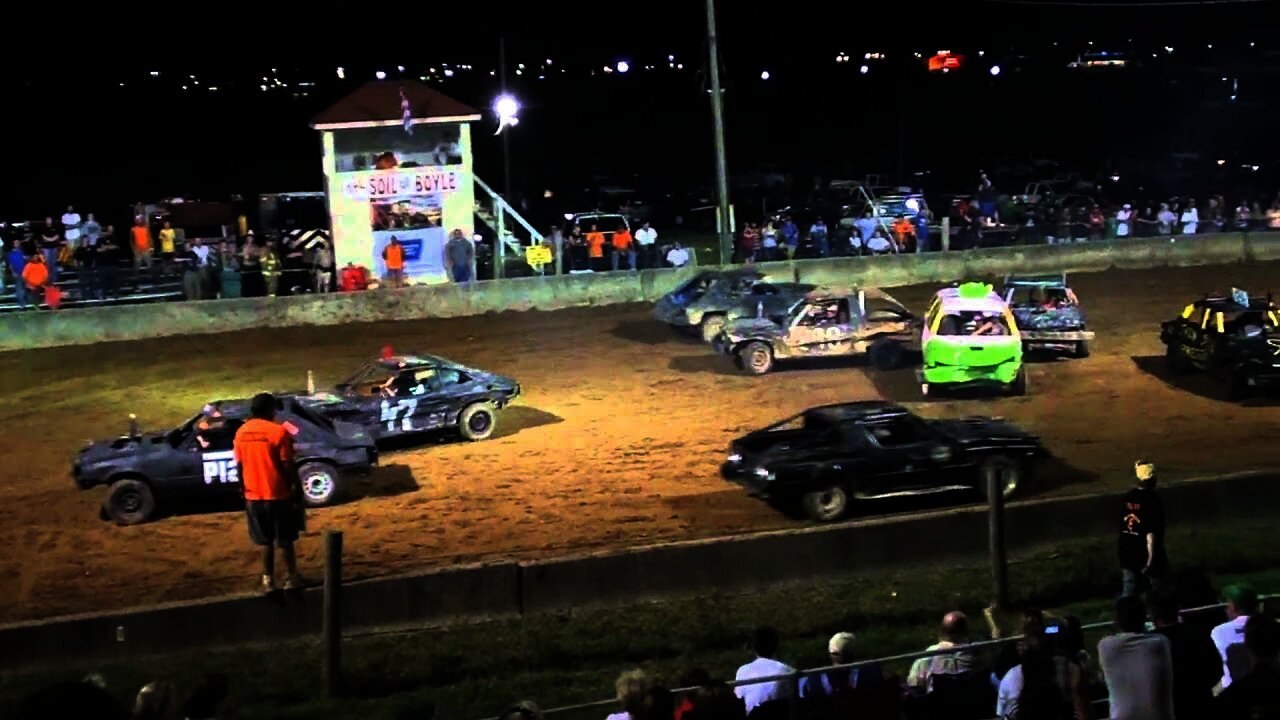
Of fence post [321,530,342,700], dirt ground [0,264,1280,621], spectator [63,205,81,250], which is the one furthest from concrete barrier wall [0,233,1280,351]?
fence post [321,530,342,700]

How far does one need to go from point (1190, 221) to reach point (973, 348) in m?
18.8

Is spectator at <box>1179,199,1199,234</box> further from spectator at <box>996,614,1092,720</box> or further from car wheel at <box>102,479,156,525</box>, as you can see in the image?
spectator at <box>996,614,1092,720</box>

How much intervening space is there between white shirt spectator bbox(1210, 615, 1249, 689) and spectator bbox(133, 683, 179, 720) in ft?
16.9

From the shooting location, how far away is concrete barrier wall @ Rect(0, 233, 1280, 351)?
1131 inches

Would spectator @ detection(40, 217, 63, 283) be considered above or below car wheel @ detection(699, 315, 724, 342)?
above

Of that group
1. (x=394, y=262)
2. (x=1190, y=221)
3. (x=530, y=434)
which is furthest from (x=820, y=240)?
(x=530, y=434)

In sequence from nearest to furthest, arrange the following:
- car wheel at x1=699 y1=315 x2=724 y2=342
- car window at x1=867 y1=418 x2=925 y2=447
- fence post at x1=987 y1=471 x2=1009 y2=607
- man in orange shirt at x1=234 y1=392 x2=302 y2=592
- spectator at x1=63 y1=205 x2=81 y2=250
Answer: fence post at x1=987 y1=471 x2=1009 y2=607, man in orange shirt at x1=234 y1=392 x2=302 y2=592, car window at x1=867 y1=418 x2=925 y2=447, car wheel at x1=699 y1=315 x2=724 y2=342, spectator at x1=63 y1=205 x2=81 y2=250

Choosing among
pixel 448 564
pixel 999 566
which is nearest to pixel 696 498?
pixel 448 564

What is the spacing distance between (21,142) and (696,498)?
66.1 metres

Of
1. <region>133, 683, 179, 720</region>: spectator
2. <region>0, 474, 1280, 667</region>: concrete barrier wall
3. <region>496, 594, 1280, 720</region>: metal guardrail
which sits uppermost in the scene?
<region>133, 683, 179, 720</region>: spectator

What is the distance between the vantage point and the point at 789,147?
7650 centimetres

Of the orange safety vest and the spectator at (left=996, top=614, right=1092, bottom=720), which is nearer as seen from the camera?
the spectator at (left=996, top=614, right=1092, bottom=720)

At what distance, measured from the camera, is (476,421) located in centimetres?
1984

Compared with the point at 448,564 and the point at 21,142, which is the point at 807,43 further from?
the point at 448,564
